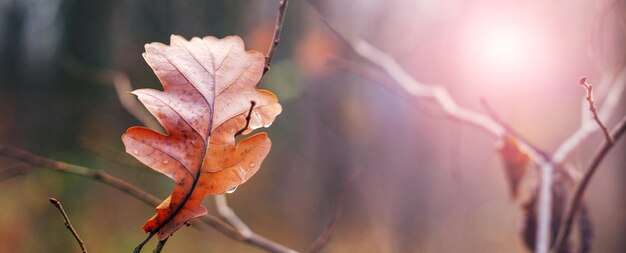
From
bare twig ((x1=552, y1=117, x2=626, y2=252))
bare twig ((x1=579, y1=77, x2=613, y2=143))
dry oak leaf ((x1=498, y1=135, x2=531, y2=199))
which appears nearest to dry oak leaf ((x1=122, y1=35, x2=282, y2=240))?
bare twig ((x1=579, y1=77, x2=613, y2=143))

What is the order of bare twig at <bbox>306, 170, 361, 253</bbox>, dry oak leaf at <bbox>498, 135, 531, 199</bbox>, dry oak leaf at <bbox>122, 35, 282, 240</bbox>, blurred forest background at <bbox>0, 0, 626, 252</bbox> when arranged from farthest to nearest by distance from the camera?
blurred forest background at <bbox>0, 0, 626, 252</bbox>, dry oak leaf at <bbox>498, 135, 531, 199</bbox>, bare twig at <bbox>306, 170, 361, 253</bbox>, dry oak leaf at <bbox>122, 35, 282, 240</bbox>

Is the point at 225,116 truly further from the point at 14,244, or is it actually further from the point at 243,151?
the point at 14,244

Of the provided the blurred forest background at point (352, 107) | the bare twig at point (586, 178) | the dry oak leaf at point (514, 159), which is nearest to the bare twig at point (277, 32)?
the bare twig at point (586, 178)

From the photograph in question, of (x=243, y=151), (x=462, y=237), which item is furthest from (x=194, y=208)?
(x=462, y=237)

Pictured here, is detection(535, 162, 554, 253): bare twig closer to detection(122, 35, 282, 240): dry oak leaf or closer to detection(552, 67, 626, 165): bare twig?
detection(552, 67, 626, 165): bare twig

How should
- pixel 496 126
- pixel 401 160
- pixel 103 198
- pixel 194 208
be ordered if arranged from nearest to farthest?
pixel 194 208
pixel 496 126
pixel 103 198
pixel 401 160

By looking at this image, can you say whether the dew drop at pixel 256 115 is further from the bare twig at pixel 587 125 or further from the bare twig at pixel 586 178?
the bare twig at pixel 587 125
